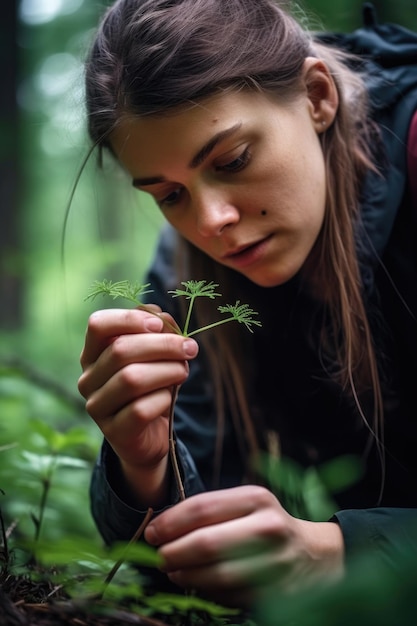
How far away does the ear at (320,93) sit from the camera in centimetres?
169

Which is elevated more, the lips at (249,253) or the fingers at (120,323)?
the fingers at (120,323)

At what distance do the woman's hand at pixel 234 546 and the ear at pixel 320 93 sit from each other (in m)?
1.14

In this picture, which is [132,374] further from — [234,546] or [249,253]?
[249,253]

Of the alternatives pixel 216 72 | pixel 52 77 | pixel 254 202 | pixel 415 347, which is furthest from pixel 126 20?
pixel 52 77

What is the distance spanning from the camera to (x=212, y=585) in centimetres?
91

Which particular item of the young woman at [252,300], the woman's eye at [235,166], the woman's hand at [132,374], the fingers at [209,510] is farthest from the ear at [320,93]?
the fingers at [209,510]

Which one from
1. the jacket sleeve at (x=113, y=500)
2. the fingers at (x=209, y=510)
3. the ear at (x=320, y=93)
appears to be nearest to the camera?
the fingers at (x=209, y=510)

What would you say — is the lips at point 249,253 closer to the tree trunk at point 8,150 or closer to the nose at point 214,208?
the nose at point 214,208

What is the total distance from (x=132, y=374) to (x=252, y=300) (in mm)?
988

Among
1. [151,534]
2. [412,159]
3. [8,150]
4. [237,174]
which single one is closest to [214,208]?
[237,174]

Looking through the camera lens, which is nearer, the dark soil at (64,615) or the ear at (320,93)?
the dark soil at (64,615)

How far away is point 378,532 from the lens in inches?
44.4

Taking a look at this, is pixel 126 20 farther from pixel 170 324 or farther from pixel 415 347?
pixel 415 347

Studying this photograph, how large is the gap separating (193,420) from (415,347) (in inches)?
29.9
